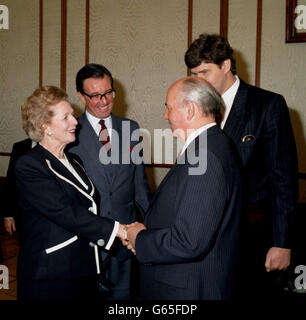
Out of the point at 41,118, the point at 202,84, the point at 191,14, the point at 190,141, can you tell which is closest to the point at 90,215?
the point at 41,118

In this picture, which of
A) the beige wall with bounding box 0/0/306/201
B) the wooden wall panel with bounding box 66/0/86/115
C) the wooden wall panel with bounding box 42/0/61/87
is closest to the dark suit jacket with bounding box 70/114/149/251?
the beige wall with bounding box 0/0/306/201

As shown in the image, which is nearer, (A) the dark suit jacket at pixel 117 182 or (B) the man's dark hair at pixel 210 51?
(B) the man's dark hair at pixel 210 51

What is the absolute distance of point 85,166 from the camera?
2.38 m

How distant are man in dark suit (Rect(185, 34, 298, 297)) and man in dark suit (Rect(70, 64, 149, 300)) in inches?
29.8

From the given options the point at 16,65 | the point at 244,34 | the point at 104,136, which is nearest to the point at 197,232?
the point at 104,136

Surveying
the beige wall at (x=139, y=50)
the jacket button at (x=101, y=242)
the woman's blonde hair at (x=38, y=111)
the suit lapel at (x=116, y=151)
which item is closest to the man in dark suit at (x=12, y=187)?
the suit lapel at (x=116, y=151)

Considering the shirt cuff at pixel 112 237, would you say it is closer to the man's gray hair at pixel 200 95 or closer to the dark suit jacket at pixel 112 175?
the dark suit jacket at pixel 112 175

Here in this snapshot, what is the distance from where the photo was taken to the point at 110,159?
244 cm

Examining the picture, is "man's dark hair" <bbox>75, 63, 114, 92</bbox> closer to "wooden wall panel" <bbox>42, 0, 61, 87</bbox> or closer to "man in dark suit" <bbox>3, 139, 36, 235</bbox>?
"man in dark suit" <bbox>3, 139, 36, 235</bbox>

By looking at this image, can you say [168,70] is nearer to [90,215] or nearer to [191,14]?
[191,14]

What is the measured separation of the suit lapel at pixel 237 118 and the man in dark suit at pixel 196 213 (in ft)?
1.17

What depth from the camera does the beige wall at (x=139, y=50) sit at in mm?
3459

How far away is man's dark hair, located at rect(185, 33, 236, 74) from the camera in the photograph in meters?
1.91

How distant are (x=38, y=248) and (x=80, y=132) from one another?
36.3 inches
